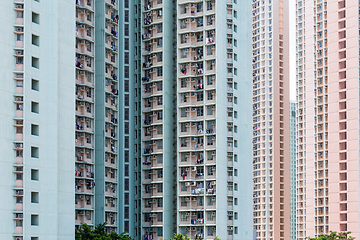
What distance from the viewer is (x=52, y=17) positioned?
67.3 metres

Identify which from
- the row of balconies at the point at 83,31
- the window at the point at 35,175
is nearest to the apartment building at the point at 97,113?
the row of balconies at the point at 83,31

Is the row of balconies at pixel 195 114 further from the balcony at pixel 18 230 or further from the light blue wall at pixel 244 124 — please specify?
the balcony at pixel 18 230

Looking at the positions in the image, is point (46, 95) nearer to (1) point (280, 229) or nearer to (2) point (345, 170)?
(2) point (345, 170)

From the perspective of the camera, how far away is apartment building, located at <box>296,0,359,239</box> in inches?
3866

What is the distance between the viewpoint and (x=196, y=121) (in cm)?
8806

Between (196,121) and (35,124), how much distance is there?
28.9 m

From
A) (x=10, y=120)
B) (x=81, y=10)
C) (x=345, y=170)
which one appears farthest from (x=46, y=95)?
(x=345, y=170)

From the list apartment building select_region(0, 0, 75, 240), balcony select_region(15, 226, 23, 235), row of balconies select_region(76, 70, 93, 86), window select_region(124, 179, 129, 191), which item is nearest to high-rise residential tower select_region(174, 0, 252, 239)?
window select_region(124, 179, 129, 191)

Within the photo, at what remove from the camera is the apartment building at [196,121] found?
86125mm

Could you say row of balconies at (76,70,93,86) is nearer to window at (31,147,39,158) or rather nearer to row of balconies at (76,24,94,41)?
row of balconies at (76,24,94,41)

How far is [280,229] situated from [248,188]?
54.3 m

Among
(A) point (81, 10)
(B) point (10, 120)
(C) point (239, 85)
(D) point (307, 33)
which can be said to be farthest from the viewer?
(D) point (307, 33)

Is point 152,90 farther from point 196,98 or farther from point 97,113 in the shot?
point 97,113

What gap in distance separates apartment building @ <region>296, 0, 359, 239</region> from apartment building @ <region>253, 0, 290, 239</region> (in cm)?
3237
